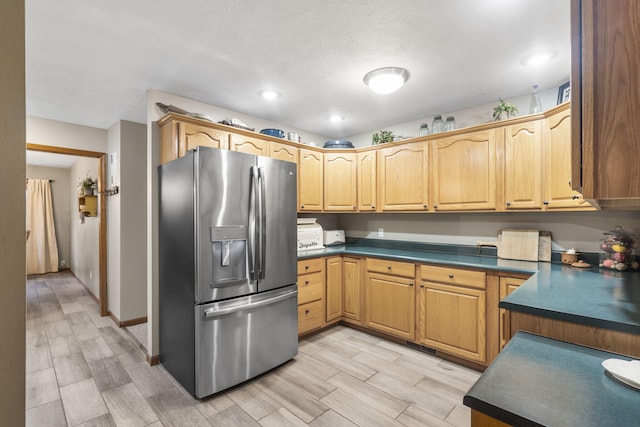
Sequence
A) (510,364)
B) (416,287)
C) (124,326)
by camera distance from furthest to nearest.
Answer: (124,326) → (416,287) → (510,364)

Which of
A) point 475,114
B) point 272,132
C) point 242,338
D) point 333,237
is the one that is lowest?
point 242,338

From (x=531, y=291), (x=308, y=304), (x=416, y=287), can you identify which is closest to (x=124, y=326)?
(x=308, y=304)

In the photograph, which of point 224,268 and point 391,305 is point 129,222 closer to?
point 224,268

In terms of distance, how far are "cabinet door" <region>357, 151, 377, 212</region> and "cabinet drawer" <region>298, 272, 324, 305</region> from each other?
1.05m

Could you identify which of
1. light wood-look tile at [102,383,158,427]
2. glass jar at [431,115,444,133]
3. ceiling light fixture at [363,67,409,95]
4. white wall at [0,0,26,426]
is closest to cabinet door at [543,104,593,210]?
glass jar at [431,115,444,133]

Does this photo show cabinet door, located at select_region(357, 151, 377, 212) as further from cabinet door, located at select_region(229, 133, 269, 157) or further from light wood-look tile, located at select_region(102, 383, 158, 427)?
light wood-look tile, located at select_region(102, 383, 158, 427)

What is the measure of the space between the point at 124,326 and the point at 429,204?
3800mm

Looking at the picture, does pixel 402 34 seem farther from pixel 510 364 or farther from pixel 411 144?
pixel 510 364

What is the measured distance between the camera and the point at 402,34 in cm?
189

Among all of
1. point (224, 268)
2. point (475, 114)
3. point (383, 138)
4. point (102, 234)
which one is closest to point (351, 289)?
point (224, 268)

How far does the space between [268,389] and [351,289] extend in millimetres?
1453

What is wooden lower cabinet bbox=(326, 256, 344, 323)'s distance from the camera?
3301mm

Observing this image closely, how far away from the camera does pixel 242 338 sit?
7.43 feet

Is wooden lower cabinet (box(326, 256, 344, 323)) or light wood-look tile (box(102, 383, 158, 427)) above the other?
wooden lower cabinet (box(326, 256, 344, 323))
